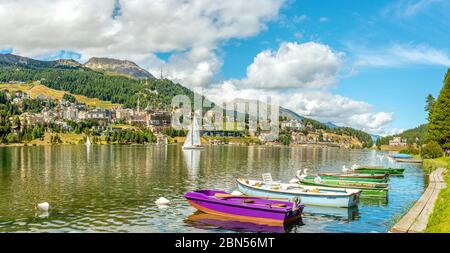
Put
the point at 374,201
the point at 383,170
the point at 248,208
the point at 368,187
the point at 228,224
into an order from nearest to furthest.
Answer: the point at 228,224, the point at 248,208, the point at 374,201, the point at 368,187, the point at 383,170

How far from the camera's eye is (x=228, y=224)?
36781 millimetres

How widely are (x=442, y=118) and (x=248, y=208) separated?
84859 millimetres

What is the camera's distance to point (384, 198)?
53.6 m

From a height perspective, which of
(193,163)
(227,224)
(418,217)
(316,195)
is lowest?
(193,163)

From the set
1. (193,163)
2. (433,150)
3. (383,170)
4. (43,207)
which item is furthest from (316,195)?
(433,150)

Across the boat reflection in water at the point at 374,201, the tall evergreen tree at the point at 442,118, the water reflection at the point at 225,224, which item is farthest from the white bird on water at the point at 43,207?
the tall evergreen tree at the point at 442,118

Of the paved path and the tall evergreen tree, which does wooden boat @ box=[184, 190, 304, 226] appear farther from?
the tall evergreen tree

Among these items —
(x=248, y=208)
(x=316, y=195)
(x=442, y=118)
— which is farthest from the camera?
(x=442, y=118)

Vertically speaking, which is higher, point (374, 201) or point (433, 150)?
point (433, 150)

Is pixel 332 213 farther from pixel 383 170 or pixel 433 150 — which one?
pixel 433 150

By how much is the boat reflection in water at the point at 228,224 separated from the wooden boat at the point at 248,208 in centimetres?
43
